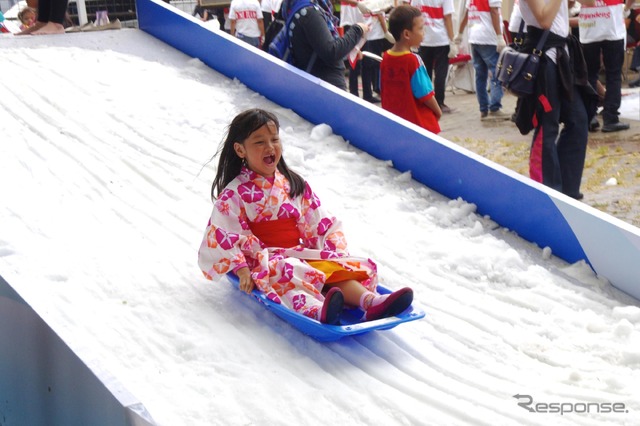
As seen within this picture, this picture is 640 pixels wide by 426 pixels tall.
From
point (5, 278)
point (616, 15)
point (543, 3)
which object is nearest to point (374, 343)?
point (5, 278)

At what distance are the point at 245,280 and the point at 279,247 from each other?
254 millimetres

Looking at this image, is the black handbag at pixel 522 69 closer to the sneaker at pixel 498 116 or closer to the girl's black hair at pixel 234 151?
the girl's black hair at pixel 234 151

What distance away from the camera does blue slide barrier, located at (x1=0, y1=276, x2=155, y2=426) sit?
2.25 metres

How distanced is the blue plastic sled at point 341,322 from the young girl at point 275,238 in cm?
3

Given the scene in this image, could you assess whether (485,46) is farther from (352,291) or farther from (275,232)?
(352,291)

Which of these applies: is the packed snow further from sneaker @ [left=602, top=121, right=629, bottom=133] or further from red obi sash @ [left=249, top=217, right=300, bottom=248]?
sneaker @ [left=602, top=121, right=629, bottom=133]

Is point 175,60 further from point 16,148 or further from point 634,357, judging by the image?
point 634,357

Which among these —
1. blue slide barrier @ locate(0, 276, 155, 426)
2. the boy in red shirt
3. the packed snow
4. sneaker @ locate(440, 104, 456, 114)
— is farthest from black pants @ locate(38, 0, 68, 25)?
blue slide barrier @ locate(0, 276, 155, 426)

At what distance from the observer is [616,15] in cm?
685

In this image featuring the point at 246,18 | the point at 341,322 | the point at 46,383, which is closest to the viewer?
the point at 46,383

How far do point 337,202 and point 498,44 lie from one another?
3.98 metres

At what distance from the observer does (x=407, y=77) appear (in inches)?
188

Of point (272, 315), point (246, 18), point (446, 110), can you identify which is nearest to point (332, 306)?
point (272, 315)

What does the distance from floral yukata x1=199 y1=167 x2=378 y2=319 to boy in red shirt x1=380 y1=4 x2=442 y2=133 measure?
1.58 metres
